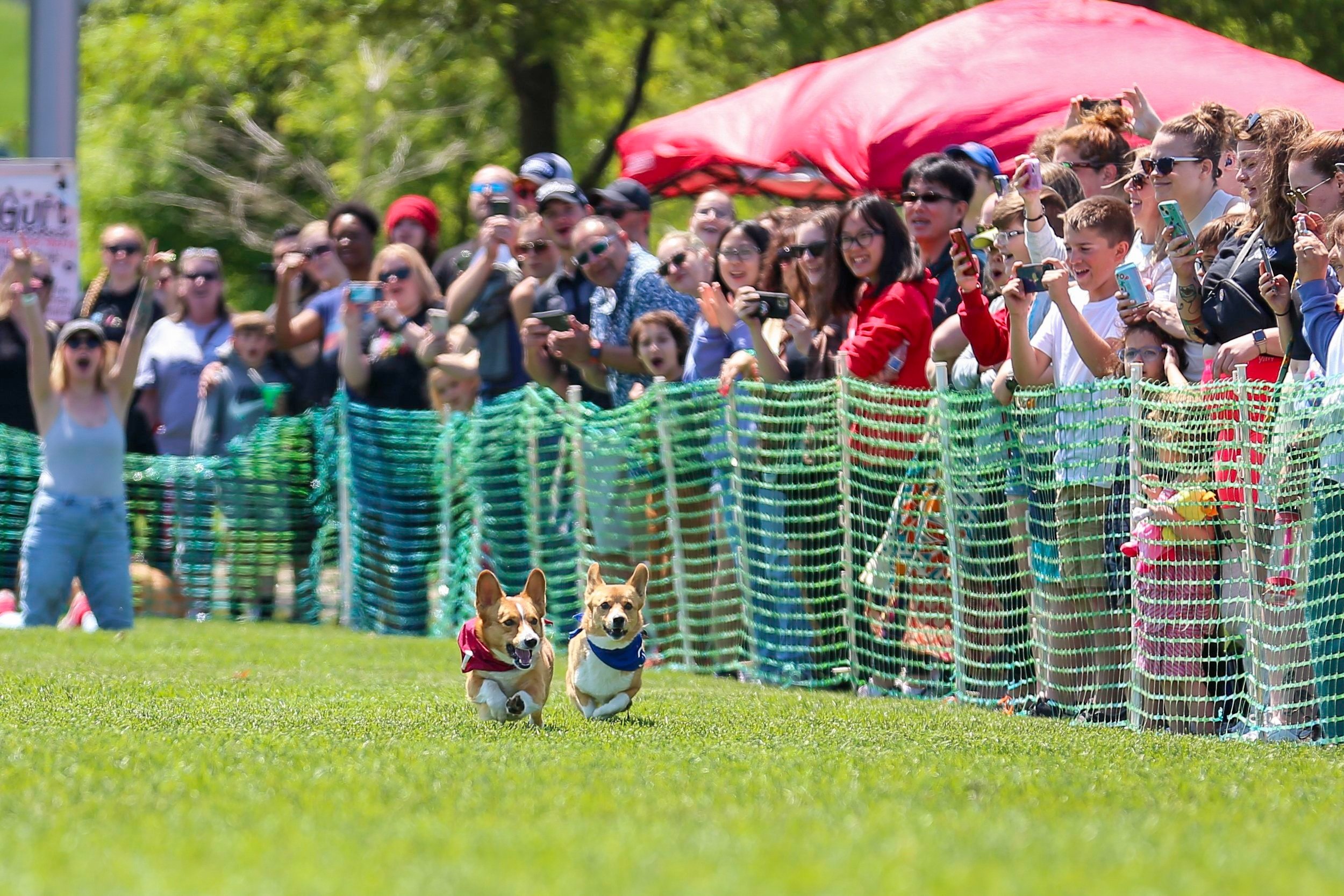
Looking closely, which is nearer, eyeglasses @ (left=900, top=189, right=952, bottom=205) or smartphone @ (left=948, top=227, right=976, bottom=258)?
smartphone @ (left=948, top=227, right=976, bottom=258)

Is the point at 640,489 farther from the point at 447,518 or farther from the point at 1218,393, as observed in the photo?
the point at 1218,393

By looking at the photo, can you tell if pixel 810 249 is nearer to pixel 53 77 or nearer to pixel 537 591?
pixel 537 591

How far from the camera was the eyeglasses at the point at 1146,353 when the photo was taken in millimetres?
9000

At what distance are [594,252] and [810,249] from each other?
182 centimetres

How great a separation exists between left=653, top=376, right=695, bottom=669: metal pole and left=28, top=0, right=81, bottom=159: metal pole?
23.8 feet

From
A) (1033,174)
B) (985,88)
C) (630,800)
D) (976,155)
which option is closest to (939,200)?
(976,155)

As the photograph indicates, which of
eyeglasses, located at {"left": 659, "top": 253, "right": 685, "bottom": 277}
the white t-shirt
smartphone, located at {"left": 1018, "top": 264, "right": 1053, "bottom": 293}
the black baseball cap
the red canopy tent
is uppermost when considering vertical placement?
the red canopy tent

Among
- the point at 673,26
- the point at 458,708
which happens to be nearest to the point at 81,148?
the point at 673,26

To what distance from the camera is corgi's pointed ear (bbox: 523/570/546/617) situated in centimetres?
802

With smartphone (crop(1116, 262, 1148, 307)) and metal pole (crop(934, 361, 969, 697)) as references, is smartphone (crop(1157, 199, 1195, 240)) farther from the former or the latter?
metal pole (crop(934, 361, 969, 697))

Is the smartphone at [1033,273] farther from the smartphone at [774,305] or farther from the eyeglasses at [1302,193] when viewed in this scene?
the smartphone at [774,305]

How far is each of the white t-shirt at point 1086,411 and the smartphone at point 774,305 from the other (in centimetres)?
175

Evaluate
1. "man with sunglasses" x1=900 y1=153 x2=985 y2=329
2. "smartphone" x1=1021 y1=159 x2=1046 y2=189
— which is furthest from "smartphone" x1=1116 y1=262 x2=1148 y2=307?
"man with sunglasses" x1=900 y1=153 x2=985 y2=329

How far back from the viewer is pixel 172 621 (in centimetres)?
1535
